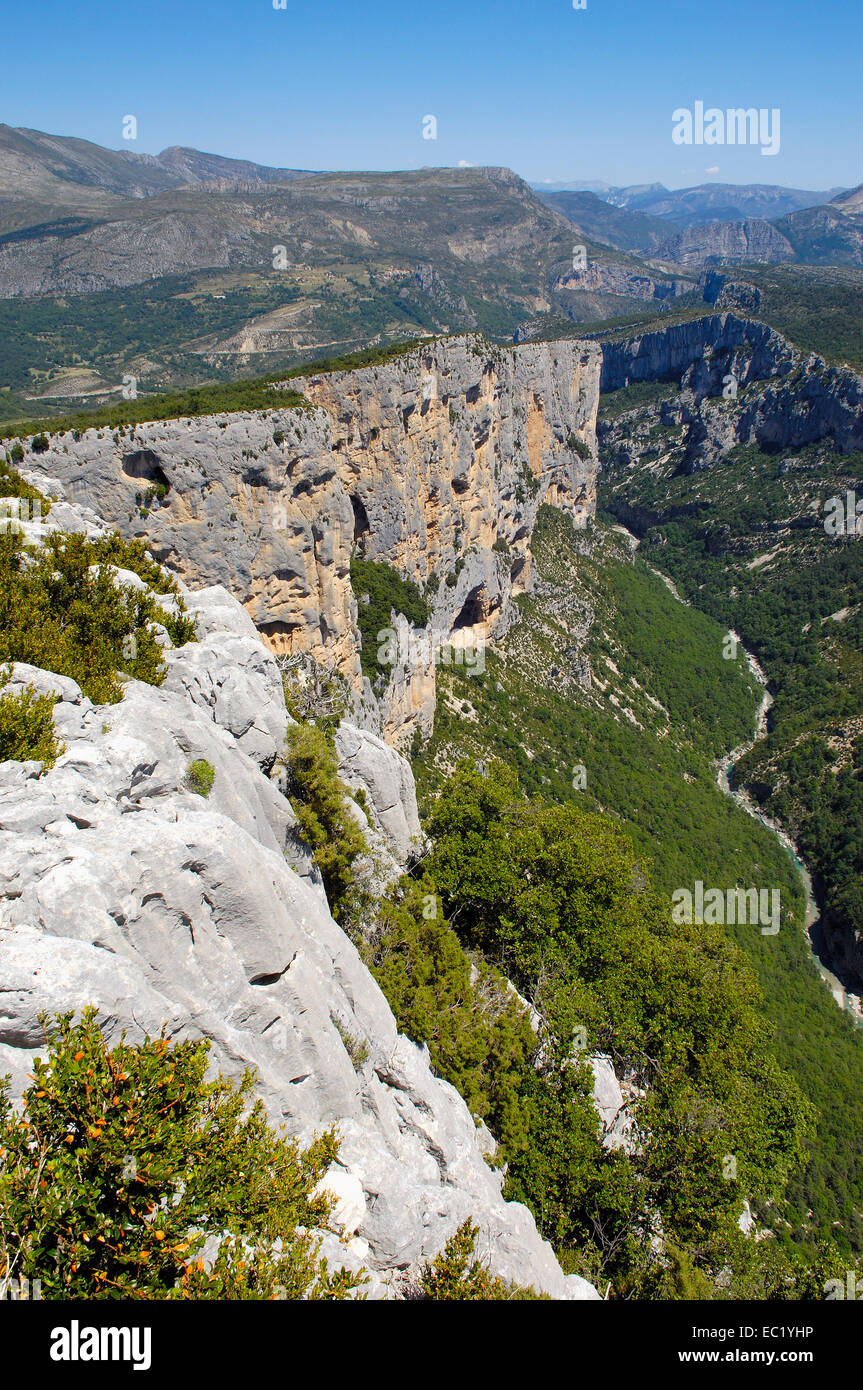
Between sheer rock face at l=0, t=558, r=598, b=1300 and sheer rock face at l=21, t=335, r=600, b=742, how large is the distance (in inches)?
671

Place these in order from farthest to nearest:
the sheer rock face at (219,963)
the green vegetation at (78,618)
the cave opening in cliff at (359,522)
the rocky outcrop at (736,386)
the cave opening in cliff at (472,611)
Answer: the rocky outcrop at (736,386) < the cave opening in cliff at (472,611) < the cave opening in cliff at (359,522) < the green vegetation at (78,618) < the sheer rock face at (219,963)

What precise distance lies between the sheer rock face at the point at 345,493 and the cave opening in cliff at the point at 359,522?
81 mm

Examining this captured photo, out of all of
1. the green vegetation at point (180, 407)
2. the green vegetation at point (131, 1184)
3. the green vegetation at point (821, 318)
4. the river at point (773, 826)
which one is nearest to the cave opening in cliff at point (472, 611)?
the green vegetation at point (180, 407)

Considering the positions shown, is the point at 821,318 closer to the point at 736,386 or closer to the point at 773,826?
the point at 736,386

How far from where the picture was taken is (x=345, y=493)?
1561 inches

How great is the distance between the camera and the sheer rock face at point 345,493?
31.0m

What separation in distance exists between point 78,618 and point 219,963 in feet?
29.4

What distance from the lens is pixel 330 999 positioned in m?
14.2

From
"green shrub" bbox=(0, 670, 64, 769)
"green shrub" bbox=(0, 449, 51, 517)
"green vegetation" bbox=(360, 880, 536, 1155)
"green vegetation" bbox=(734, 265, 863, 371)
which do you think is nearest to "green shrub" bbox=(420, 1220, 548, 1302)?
"green vegetation" bbox=(360, 880, 536, 1155)

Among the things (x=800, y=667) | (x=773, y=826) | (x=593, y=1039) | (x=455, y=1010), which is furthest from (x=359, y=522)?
(x=800, y=667)

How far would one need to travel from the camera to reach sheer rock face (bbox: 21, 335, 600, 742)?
3102 centimetres

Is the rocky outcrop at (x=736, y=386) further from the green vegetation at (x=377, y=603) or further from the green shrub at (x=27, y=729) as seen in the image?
the green shrub at (x=27, y=729)

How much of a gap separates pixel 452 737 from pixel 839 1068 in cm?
3466
